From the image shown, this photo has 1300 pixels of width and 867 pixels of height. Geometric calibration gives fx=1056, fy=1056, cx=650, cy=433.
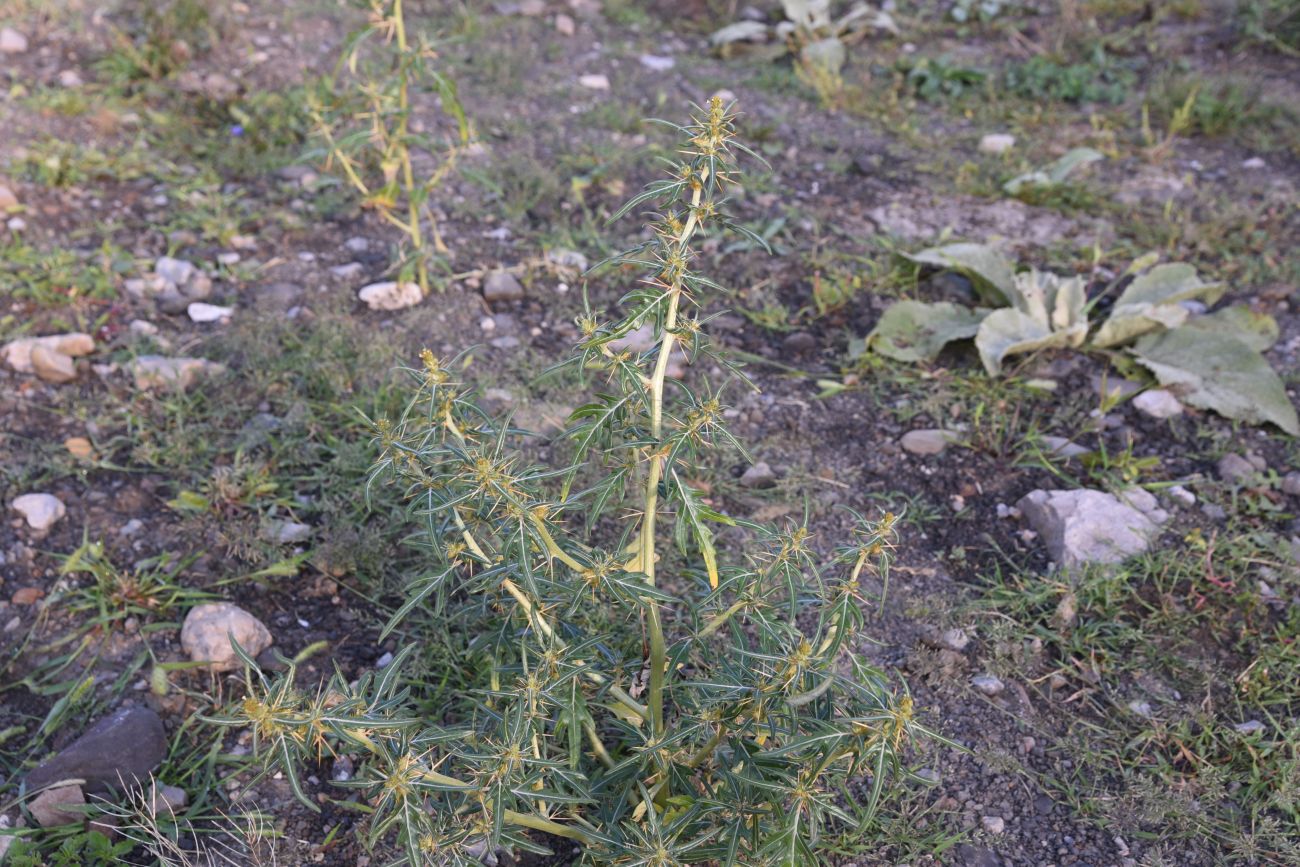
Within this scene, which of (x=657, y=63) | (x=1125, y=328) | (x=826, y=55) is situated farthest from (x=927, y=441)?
(x=657, y=63)

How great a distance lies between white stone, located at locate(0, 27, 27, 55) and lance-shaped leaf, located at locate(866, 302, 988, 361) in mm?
4497

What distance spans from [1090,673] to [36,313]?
11.5 feet

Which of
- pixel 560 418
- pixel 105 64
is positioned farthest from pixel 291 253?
pixel 105 64

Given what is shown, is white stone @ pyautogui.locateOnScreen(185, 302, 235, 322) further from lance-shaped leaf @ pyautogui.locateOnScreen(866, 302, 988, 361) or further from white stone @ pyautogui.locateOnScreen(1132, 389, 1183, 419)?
white stone @ pyautogui.locateOnScreen(1132, 389, 1183, 419)

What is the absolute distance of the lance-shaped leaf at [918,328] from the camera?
358 cm

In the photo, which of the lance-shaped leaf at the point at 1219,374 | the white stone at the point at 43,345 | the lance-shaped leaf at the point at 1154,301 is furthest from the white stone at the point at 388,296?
the lance-shaped leaf at the point at 1219,374

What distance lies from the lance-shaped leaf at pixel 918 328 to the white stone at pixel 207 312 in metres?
2.24

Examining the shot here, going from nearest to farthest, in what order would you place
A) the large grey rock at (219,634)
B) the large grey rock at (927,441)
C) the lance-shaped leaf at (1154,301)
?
the large grey rock at (219,634) < the large grey rock at (927,441) < the lance-shaped leaf at (1154,301)

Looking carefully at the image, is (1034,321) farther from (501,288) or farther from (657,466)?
(657,466)

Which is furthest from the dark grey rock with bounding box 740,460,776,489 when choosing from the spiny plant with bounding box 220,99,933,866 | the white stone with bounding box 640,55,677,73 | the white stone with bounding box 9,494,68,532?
the white stone with bounding box 640,55,677,73

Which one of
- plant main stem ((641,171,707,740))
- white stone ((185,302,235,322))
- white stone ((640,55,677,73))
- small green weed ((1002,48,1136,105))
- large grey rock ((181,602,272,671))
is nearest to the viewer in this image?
plant main stem ((641,171,707,740))

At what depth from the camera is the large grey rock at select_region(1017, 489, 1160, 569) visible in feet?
9.39

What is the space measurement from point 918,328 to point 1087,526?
1.01 metres

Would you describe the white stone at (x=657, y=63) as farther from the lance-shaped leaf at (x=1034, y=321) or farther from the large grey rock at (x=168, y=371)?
the large grey rock at (x=168, y=371)
